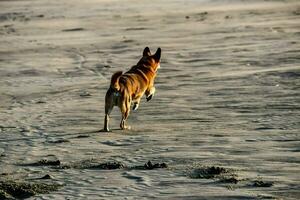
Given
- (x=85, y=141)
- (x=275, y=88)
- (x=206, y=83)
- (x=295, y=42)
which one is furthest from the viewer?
(x=295, y=42)

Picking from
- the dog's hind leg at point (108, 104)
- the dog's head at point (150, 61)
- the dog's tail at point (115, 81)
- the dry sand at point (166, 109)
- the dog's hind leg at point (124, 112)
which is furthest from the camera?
the dog's head at point (150, 61)

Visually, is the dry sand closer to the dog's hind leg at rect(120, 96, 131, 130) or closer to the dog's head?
the dog's hind leg at rect(120, 96, 131, 130)

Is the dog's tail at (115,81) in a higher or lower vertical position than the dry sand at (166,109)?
higher

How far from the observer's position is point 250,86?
14.8 metres

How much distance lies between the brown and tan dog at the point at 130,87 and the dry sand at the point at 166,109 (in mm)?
322

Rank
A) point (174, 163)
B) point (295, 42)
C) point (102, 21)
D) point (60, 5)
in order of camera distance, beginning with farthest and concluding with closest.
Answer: point (60, 5) < point (102, 21) < point (295, 42) < point (174, 163)

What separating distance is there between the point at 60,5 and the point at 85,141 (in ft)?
89.7

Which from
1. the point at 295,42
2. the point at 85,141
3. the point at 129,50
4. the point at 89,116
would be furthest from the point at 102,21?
the point at 85,141

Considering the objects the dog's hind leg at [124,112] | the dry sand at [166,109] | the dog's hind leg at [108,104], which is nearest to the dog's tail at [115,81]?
the dog's hind leg at [108,104]

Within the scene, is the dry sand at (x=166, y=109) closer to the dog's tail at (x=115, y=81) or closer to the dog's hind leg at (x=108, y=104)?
the dog's hind leg at (x=108, y=104)

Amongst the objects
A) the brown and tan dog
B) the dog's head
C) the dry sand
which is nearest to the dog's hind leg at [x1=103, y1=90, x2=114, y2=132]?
the brown and tan dog

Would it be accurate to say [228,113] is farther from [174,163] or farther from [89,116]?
[174,163]

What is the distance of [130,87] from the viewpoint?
12.3 m

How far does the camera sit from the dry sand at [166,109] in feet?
28.7
